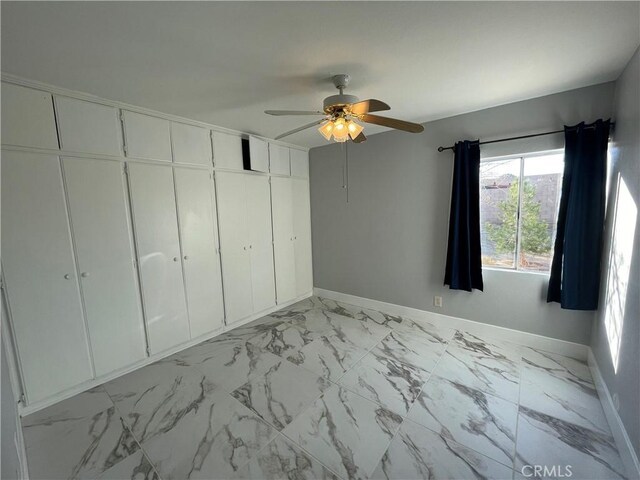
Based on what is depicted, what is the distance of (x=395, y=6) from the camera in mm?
1283

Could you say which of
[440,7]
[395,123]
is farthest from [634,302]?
[440,7]

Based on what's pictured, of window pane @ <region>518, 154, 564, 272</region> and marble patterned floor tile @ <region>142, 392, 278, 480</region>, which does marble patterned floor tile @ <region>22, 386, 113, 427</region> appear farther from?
window pane @ <region>518, 154, 564, 272</region>

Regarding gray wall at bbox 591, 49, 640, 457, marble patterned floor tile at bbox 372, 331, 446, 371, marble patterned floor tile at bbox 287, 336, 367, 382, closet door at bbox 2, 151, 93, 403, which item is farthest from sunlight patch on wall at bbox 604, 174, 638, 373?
closet door at bbox 2, 151, 93, 403

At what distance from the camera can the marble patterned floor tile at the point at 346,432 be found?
152 cm

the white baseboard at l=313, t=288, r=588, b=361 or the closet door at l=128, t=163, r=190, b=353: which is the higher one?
the closet door at l=128, t=163, r=190, b=353

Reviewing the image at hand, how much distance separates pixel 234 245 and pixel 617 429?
11.3ft

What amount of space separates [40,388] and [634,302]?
156 inches

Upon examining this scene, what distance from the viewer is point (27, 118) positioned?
185 cm

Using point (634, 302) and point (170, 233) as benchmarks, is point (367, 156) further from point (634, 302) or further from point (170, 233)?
point (634, 302)

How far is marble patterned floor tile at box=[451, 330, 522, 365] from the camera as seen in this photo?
8.12ft

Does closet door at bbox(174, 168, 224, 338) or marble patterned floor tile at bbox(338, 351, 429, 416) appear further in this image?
closet door at bbox(174, 168, 224, 338)

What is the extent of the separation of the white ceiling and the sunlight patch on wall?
0.99 m

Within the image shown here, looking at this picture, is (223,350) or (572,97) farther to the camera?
(223,350)

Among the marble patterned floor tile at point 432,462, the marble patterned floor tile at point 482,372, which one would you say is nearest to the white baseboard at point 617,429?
the marble patterned floor tile at point 482,372
